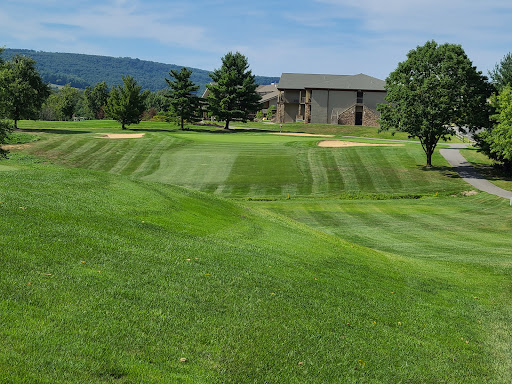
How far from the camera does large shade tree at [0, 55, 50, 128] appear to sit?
6794cm

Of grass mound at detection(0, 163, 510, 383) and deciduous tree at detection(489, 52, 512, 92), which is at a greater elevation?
deciduous tree at detection(489, 52, 512, 92)

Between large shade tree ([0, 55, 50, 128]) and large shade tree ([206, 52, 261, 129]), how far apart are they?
27.5m

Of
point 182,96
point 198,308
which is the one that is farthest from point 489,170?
point 182,96

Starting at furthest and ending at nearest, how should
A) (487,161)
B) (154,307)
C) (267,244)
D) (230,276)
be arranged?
1. (487,161)
2. (267,244)
3. (230,276)
4. (154,307)

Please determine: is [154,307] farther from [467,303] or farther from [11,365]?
[467,303]

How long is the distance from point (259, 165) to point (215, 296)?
133 ft

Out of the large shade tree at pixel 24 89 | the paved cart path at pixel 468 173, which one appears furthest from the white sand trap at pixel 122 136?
the paved cart path at pixel 468 173

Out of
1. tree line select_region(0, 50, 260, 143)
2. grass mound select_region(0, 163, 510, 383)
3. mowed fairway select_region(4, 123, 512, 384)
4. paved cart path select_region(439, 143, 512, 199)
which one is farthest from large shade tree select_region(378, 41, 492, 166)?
tree line select_region(0, 50, 260, 143)

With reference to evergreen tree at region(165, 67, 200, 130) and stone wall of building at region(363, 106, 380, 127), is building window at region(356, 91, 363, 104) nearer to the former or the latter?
stone wall of building at region(363, 106, 380, 127)

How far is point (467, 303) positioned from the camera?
12.3 m

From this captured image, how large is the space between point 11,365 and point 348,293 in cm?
703

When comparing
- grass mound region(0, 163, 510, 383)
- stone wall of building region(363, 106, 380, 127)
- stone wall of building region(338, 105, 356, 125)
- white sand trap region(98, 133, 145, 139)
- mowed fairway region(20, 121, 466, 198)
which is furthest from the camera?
stone wall of building region(338, 105, 356, 125)

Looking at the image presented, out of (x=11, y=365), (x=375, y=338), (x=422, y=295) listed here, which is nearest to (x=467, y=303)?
(x=422, y=295)

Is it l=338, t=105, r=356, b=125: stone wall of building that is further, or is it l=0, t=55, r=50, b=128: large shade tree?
l=338, t=105, r=356, b=125: stone wall of building
